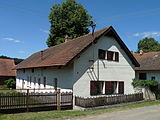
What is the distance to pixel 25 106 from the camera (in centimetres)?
1205

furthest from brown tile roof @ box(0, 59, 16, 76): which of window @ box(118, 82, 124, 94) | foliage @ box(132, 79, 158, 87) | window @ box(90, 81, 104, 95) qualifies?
foliage @ box(132, 79, 158, 87)

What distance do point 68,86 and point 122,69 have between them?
6.68m

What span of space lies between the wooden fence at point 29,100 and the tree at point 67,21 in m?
23.2

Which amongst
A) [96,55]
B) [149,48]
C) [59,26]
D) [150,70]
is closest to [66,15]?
[59,26]

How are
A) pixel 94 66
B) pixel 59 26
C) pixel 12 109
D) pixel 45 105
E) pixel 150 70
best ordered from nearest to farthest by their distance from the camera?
pixel 12 109 < pixel 45 105 < pixel 94 66 < pixel 150 70 < pixel 59 26

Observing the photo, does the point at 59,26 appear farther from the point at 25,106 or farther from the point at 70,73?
the point at 25,106

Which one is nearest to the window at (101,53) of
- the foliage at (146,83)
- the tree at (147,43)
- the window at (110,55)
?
the window at (110,55)

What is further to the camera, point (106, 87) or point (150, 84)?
point (150, 84)

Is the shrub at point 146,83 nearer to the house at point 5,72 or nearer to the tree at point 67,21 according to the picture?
the tree at point 67,21

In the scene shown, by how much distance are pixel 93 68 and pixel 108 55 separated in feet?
8.49

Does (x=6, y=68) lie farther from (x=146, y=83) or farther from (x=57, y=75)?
(x=146, y=83)

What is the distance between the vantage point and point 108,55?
56.9ft

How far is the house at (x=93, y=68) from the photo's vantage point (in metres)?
14.7

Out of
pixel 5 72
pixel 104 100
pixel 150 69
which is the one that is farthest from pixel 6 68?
pixel 104 100
